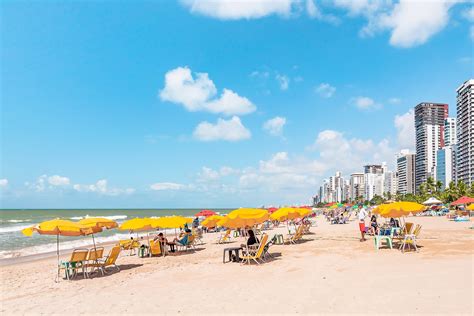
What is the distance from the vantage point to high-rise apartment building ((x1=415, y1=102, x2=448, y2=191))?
6004 inches

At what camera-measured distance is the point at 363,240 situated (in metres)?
16.2

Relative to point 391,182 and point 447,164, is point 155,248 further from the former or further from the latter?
point 391,182

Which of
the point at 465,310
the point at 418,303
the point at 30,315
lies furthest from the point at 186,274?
the point at 465,310

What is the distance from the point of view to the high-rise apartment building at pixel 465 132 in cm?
11162

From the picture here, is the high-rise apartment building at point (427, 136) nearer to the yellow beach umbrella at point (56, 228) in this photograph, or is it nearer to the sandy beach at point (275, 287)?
the sandy beach at point (275, 287)

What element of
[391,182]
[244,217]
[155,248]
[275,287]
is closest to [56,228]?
[155,248]

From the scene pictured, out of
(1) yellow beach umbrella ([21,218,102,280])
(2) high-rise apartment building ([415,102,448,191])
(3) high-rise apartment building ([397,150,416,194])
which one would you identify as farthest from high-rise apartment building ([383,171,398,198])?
(1) yellow beach umbrella ([21,218,102,280])

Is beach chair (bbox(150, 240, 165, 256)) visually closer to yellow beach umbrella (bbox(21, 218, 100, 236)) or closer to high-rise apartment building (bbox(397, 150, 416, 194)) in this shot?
yellow beach umbrella (bbox(21, 218, 100, 236))

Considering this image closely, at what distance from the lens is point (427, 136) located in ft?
508

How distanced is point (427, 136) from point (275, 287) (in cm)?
16825

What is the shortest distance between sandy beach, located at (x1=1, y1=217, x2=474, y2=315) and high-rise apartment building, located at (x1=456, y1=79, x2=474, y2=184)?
118383 mm

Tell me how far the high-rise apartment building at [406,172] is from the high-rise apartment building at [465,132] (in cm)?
4314

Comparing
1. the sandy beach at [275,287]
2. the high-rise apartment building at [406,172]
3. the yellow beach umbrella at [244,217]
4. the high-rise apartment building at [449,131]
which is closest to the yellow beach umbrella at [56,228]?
the sandy beach at [275,287]

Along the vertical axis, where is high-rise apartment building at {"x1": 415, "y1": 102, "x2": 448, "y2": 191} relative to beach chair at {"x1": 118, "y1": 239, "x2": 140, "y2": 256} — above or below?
above
